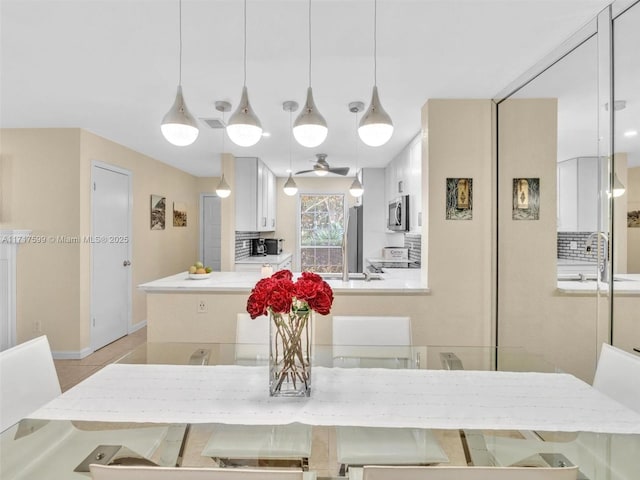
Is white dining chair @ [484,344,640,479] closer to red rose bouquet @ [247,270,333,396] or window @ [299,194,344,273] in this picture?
red rose bouquet @ [247,270,333,396]

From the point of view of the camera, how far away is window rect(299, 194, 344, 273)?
703cm

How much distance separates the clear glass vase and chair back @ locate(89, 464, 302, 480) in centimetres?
52

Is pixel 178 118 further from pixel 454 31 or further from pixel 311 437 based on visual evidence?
pixel 454 31

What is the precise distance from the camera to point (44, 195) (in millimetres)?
3725

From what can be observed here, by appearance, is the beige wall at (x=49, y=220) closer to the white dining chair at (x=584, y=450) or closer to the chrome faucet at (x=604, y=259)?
the white dining chair at (x=584, y=450)

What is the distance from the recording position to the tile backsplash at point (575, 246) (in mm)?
1968

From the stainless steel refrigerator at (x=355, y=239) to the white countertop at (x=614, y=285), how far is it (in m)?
3.96

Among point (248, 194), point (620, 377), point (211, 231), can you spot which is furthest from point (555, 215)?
point (211, 231)

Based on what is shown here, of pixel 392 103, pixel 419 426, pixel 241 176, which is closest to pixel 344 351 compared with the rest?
pixel 419 426

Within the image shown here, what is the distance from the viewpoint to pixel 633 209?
1675 millimetres

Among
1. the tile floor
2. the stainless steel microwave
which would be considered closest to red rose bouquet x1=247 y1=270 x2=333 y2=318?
the tile floor

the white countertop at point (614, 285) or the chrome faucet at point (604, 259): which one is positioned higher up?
the chrome faucet at point (604, 259)

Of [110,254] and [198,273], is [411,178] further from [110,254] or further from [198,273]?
[110,254]

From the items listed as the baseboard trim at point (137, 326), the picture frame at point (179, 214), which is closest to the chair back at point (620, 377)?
the baseboard trim at point (137, 326)
